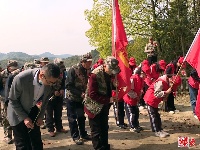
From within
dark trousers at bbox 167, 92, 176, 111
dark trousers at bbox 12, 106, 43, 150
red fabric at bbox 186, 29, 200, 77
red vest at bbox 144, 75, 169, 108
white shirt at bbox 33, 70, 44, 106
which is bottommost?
dark trousers at bbox 167, 92, 176, 111

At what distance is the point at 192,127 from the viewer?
28.8 feet

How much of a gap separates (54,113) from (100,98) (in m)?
2.94

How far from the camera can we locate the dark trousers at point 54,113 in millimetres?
8227

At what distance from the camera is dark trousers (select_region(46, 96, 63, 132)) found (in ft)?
27.0

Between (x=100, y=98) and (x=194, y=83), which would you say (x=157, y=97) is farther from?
(x=194, y=83)

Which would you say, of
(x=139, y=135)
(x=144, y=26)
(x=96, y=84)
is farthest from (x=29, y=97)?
(x=144, y=26)

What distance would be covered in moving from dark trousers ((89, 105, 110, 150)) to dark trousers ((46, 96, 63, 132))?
2.38m

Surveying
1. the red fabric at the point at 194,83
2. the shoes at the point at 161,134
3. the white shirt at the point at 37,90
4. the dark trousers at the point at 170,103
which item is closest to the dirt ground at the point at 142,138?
the shoes at the point at 161,134

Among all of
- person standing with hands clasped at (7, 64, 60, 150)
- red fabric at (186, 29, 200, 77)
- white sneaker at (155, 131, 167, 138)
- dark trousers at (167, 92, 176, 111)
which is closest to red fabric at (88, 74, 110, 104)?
person standing with hands clasped at (7, 64, 60, 150)

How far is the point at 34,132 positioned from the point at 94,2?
87.2ft

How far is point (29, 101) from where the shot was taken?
490 cm

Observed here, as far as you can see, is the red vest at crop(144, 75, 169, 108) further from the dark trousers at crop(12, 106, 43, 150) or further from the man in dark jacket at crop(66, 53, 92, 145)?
the dark trousers at crop(12, 106, 43, 150)

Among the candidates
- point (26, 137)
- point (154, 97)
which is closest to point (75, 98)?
point (154, 97)

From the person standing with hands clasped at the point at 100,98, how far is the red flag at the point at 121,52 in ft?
4.36
